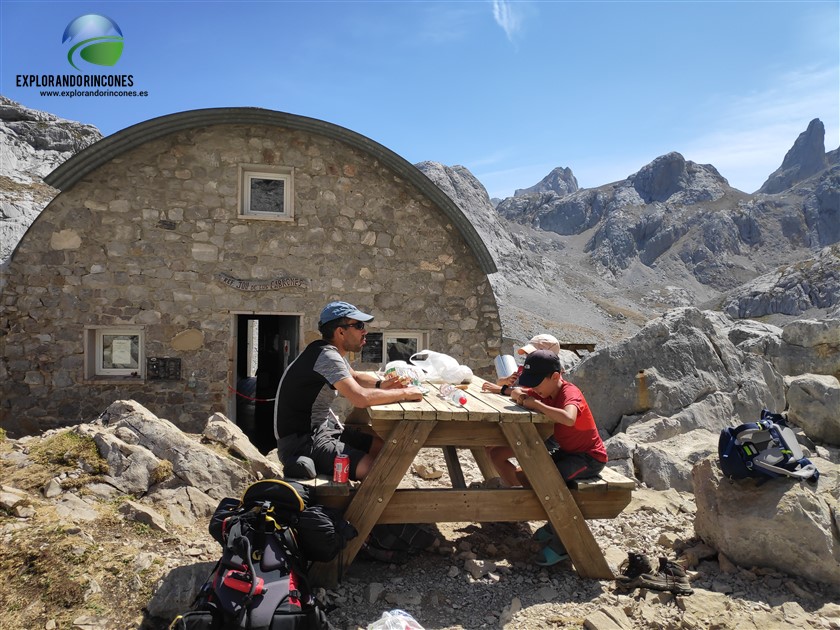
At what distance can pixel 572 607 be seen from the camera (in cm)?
367

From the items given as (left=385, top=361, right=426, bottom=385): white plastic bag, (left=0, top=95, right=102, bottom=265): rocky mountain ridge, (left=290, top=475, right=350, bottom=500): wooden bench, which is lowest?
(left=290, top=475, right=350, bottom=500): wooden bench

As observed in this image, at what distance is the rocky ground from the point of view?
335cm

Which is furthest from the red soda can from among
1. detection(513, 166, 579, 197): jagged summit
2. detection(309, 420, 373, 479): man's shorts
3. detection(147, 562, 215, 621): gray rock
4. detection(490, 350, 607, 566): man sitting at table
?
detection(513, 166, 579, 197): jagged summit

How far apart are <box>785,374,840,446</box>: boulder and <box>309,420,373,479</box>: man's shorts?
925 centimetres

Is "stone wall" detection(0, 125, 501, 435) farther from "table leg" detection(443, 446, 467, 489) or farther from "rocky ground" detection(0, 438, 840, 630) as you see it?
"rocky ground" detection(0, 438, 840, 630)

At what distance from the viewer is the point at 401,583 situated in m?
3.91

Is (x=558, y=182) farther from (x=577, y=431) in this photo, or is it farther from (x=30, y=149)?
(x=577, y=431)

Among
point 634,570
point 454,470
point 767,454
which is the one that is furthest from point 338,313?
point 767,454

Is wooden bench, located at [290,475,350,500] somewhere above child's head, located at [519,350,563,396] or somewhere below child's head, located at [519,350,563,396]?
below

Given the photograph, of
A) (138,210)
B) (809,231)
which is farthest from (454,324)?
(809,231)

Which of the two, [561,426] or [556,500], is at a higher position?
[561,426]

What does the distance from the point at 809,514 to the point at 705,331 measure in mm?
6335

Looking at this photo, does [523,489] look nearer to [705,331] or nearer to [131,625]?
[131,625]

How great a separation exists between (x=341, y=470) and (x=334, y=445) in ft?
1.03
